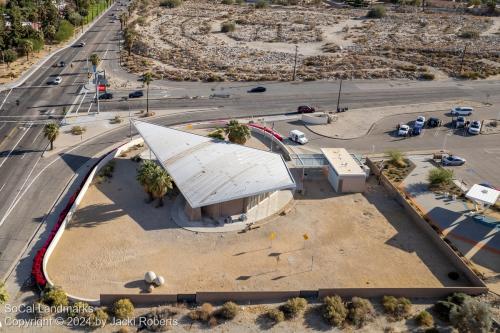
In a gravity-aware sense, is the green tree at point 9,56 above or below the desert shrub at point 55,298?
above

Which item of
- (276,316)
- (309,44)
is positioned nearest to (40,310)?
(276,316)

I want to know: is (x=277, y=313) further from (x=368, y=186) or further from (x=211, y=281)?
(x=368, y=186)

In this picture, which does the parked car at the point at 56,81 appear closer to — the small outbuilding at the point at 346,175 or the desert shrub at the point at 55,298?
the small outbuilding at the point at 346,175

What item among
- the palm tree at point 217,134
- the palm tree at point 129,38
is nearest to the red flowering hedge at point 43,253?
the palm tree at point 217,134

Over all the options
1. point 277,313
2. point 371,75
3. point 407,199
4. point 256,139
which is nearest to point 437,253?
point 407,199

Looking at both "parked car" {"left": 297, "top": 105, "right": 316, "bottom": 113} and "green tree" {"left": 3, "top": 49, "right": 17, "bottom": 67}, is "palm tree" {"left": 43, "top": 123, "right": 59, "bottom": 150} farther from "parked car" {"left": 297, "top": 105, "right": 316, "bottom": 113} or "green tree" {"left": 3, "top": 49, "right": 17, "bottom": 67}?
"green tree" {"left": 3, "top": 49, "right": 17, "bottom": 67}

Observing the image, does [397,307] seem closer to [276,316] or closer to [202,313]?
[276,316]

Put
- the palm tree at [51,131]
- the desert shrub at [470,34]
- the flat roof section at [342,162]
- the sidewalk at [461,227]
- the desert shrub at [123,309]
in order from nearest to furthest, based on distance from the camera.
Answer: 1. the desert shrub at [123,309]
2. the sidewalk at [461,227]
3. the flat roof section at [342,162]
4. the palm tree at [51,131]
5. the desert shrub at [470,34]

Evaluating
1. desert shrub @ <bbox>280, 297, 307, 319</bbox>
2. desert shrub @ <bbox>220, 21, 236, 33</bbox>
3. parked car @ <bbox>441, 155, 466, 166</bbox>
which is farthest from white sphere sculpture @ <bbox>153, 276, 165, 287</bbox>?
desert shrub @ <bbox>220, 21, 236, 33</bbox>
